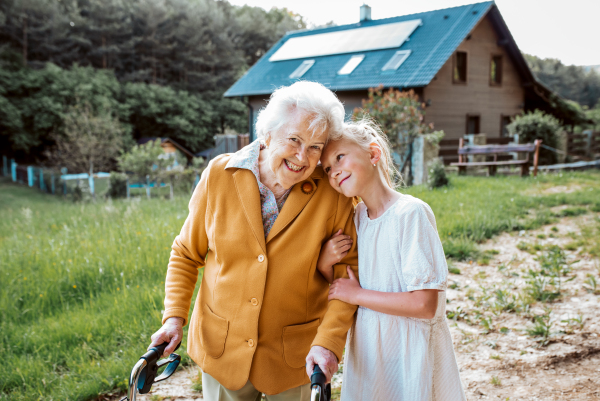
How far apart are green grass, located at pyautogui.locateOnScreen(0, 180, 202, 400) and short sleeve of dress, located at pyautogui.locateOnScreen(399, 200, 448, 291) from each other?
2.22 meters

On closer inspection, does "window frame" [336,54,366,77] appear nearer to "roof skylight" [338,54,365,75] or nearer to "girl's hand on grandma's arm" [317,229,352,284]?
"roof skylight" [338,54,365,75]

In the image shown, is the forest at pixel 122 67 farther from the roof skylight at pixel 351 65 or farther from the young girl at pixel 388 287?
the young girl at pixel 388 287

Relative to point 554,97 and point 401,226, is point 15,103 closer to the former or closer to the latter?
point 554,97

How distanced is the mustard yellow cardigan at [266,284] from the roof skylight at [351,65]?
18908 millimetres

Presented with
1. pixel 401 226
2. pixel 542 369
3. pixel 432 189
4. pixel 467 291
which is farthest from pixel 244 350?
pixel 432 189

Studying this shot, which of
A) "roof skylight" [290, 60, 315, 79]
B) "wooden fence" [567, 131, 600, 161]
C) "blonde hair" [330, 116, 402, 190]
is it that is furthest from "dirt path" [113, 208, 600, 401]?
"roof skylight" [290, 60, 315, 79]

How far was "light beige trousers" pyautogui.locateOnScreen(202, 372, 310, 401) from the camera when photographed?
78.3 inches

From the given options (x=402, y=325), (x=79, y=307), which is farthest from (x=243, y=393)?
(x=79, y=307)

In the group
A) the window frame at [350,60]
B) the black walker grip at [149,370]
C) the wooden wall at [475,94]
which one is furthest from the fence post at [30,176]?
the black walker grip at [149,370]

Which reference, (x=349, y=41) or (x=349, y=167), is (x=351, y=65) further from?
(x=349, y=167)

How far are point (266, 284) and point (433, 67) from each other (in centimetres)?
1760

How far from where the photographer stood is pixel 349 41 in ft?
71.5

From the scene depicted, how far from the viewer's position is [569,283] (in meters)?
4.41

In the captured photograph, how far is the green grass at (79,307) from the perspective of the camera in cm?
314
